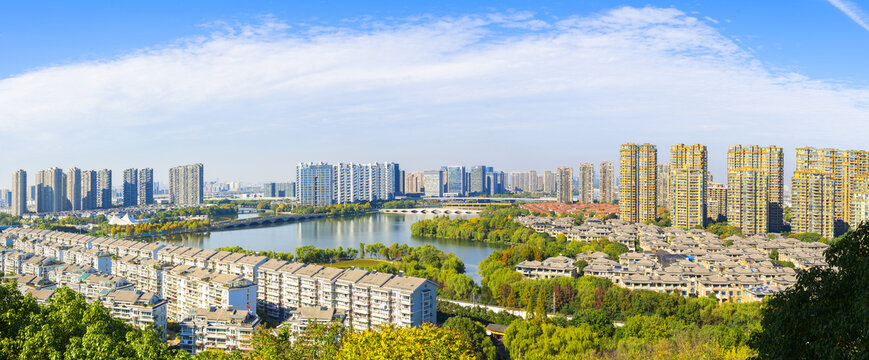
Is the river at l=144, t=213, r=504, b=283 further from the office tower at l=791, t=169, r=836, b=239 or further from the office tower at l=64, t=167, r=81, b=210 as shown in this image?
the office tower at l=64, t=167, r=81, b=210

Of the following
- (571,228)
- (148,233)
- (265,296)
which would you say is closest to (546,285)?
(265,296)

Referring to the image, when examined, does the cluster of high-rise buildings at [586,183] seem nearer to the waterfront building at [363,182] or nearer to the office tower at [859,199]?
the waterfront building at [363,182]

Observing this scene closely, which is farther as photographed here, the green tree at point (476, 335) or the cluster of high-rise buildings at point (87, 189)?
the cluster of high-rise buildings at point (87, 189)

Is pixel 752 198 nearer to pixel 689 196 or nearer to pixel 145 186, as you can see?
pixel 689 196

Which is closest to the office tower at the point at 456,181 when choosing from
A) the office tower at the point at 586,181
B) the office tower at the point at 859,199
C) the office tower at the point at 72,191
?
the office tower at the point at 586,181

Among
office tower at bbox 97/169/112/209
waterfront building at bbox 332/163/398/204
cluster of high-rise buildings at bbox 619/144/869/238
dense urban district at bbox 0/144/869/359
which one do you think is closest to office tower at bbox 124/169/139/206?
office tower at bbox 97/169/112/209

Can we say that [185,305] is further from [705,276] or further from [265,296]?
[705,276]
